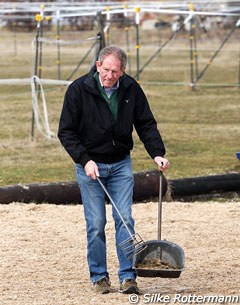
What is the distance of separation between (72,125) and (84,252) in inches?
74.6

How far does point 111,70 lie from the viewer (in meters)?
6.34

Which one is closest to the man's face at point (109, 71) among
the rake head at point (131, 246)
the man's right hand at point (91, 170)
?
the man's right hand at point (91, 170)

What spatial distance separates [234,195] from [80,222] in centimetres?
267

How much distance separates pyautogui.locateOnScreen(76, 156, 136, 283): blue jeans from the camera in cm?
661

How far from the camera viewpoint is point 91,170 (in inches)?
251

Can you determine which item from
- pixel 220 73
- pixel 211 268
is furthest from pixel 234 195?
pixel 220 73

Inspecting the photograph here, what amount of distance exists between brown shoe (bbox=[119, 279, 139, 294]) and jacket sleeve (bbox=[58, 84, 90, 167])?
86 cm

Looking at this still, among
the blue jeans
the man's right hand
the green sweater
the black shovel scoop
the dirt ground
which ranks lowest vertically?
the dirt ground

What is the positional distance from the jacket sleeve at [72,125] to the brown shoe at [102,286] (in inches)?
33.2

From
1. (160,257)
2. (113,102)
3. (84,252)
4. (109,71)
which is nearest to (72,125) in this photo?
(113,102)

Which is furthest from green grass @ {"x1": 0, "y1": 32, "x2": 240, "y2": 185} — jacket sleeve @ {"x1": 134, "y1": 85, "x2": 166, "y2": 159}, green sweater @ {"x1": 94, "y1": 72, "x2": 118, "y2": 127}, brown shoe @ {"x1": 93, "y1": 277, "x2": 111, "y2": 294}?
green sweater @ {"x1": 94, "y1": 72, "x2": 118, "y2": 127}

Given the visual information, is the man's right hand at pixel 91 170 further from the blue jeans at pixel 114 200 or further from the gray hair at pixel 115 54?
the gray hair at pixel 115 54

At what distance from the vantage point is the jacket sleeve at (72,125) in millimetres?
6445

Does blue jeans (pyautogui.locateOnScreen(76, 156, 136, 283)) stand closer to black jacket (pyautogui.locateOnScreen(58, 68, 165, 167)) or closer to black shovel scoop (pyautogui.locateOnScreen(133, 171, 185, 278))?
black jacket (pyautogui.locateOnScreen(58, 68, 165, 167))
